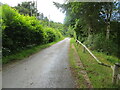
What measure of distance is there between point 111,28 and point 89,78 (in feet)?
29.7

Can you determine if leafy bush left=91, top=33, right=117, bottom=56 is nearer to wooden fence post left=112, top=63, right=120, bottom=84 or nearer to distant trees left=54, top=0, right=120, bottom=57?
distant trees left=54, top=0, right=120, bottom=57

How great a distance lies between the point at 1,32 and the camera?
516 cm

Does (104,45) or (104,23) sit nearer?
(104,45)

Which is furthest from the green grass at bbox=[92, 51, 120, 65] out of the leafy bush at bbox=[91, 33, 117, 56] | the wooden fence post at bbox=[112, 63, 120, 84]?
the wooden fence post at bbox=[112, 63, 120, 84]

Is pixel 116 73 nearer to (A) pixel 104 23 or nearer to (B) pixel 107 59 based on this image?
(B) pixel 107 59

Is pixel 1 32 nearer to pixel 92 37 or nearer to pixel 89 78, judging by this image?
pixel 89 78

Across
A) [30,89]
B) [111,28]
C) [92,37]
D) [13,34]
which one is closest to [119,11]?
[111,28]

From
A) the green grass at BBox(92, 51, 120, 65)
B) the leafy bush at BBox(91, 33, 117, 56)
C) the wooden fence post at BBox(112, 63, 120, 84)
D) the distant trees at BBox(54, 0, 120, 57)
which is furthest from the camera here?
the leafy bush at BBox(91, 33, 117, 56)

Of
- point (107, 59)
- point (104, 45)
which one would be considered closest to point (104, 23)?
point (104, 45)

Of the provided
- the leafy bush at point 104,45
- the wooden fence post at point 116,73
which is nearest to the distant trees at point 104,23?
the leafy bush at point 104,45

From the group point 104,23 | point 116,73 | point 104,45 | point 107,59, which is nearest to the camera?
point 116,73

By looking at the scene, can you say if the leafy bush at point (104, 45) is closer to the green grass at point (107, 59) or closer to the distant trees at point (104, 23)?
the distant trees at point (104, 23)

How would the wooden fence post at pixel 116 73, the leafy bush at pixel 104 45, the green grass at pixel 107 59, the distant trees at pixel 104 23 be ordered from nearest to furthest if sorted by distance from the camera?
the wooden fence post at pixel 116 73 → the green grass at pixel 107 59 → the distant trees at pixel 104 23 → the leafy bush at pixel 104 45

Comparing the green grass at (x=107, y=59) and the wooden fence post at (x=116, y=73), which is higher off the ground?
the wooden fence post at (x=116, y=73)
